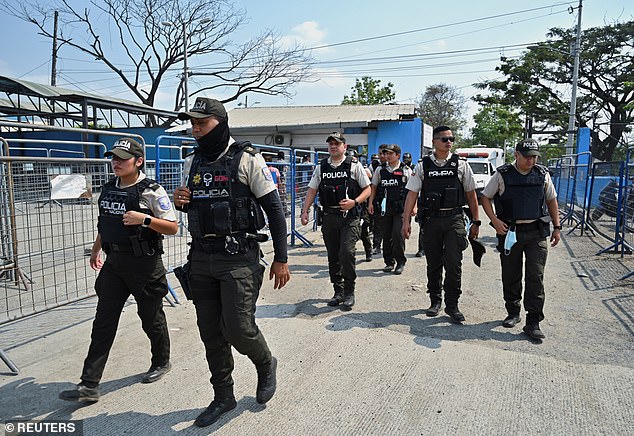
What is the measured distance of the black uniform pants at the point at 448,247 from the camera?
4.53 m

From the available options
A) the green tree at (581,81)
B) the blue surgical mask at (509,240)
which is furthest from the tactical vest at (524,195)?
the green tree at (581,81)

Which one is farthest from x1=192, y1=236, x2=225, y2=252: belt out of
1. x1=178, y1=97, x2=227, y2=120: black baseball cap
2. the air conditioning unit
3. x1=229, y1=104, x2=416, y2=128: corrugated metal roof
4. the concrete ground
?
the air conditioning unit

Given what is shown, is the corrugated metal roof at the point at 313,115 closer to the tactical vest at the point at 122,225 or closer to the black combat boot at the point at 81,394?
the tactical vest at the point at 122,225

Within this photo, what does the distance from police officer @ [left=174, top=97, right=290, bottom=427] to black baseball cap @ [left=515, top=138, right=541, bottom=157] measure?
103 inches

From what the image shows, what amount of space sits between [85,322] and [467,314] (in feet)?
13.4

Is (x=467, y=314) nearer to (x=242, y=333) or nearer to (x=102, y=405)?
(x=242, y=333)

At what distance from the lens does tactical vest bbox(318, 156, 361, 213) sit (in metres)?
5.00

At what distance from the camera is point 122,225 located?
3061 millimetres

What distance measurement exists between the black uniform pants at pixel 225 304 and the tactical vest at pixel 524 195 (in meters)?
2.65

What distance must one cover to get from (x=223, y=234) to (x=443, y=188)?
2674 mm

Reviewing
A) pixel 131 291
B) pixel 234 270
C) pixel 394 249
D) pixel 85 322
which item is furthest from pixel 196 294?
pixel 394 249

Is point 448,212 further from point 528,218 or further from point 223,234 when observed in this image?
point 223,234

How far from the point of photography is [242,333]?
2736 millimetres

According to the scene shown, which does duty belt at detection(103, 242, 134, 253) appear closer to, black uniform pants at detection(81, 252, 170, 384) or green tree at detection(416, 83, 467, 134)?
black uniform pants at detection(81, 252, 170, 384)
